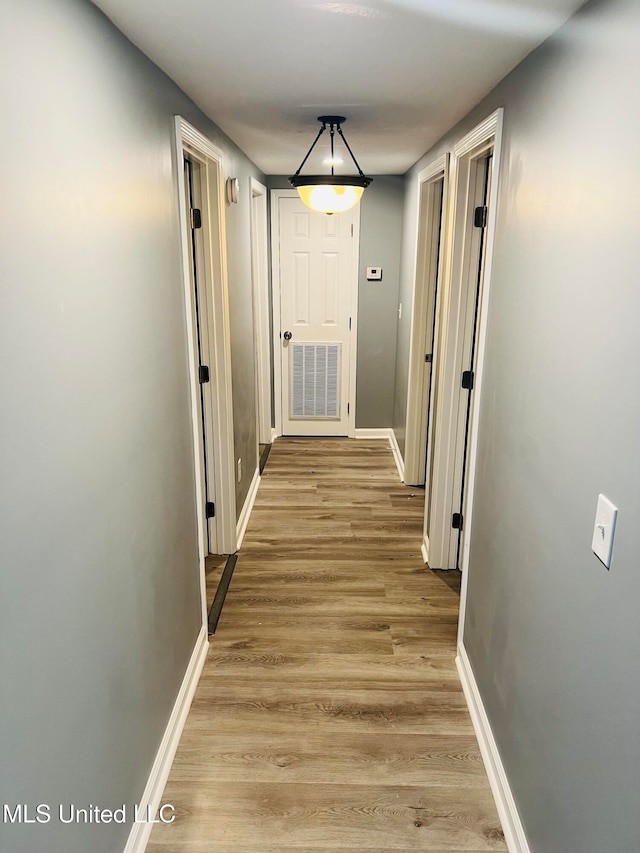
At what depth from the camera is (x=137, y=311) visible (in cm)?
170

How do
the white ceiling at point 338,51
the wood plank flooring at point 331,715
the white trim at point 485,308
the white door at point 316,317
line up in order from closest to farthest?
the white ceiling at point 338,51 < the wood plank flooring at point 331,715 < the white trim at point 485,308 < the white door at point 316,317

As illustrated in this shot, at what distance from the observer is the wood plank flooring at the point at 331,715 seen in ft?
6.05

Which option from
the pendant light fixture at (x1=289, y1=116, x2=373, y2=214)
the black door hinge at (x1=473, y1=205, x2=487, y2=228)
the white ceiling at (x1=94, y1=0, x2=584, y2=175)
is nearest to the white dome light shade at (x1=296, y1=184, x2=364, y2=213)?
the pendant light fixture at (x1=289, y1=116, x2=373, y2=214)

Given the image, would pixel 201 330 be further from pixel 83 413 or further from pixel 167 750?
pixel 167 750

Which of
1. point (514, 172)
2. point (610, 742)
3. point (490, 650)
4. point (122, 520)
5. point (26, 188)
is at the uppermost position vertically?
point (514, 172)

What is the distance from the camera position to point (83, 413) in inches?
52.9

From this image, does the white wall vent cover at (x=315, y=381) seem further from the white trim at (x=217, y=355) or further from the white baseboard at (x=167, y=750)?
the white baseboard at (x=167, y=750)

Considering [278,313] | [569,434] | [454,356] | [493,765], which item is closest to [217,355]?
[454,356]

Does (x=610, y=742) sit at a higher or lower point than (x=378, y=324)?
lower

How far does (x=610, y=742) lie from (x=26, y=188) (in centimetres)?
153

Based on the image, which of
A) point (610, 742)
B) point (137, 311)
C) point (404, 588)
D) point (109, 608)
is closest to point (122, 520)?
point (109, 608)

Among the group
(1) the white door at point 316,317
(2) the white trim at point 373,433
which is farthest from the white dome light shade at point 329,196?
(2) the white trim at point 373,433

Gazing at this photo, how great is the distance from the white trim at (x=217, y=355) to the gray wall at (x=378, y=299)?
2.35 meters

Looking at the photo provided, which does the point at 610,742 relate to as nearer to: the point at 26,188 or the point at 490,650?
the point at 490,650
